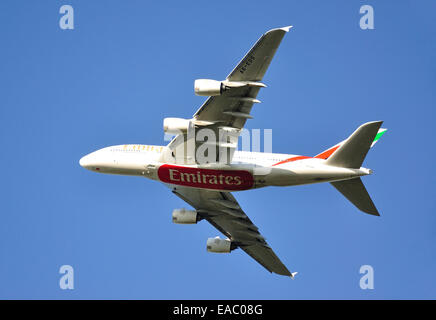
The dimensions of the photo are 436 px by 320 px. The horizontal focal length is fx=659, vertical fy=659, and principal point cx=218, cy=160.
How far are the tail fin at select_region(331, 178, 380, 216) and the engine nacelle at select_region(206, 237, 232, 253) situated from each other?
1121 centimetres

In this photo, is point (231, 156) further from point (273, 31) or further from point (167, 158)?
point (273, 31)

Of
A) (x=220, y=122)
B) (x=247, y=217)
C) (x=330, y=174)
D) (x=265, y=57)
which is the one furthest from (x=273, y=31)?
(x=247, y=217)

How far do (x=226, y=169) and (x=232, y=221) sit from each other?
25.5 ft

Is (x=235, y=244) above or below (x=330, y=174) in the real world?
below

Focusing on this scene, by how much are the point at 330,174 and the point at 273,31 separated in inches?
414

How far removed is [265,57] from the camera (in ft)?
124

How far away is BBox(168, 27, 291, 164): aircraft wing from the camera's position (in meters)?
37.6

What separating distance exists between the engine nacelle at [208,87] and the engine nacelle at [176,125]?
3447 millimetres

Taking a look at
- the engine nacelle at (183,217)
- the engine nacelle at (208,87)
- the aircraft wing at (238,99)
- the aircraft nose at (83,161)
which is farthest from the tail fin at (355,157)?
the aircraft nose at (83,161)

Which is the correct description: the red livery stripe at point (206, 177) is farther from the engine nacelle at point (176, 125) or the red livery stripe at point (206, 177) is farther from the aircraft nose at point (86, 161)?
the aircraft nose at point (86, 161)

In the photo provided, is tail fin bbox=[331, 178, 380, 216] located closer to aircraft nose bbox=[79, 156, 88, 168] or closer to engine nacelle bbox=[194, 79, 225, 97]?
engine nacelle bbox=[194, 79, 225, 97]

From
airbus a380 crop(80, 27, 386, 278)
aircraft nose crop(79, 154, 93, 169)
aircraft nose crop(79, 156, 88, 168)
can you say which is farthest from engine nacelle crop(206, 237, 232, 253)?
aircraft nose crop(79, 156, 88, 168)

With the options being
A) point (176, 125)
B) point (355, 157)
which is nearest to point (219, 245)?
point (176, 125)

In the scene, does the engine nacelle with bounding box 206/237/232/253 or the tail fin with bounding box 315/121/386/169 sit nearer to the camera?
the tail fin with bounding box 315/121/386/169
